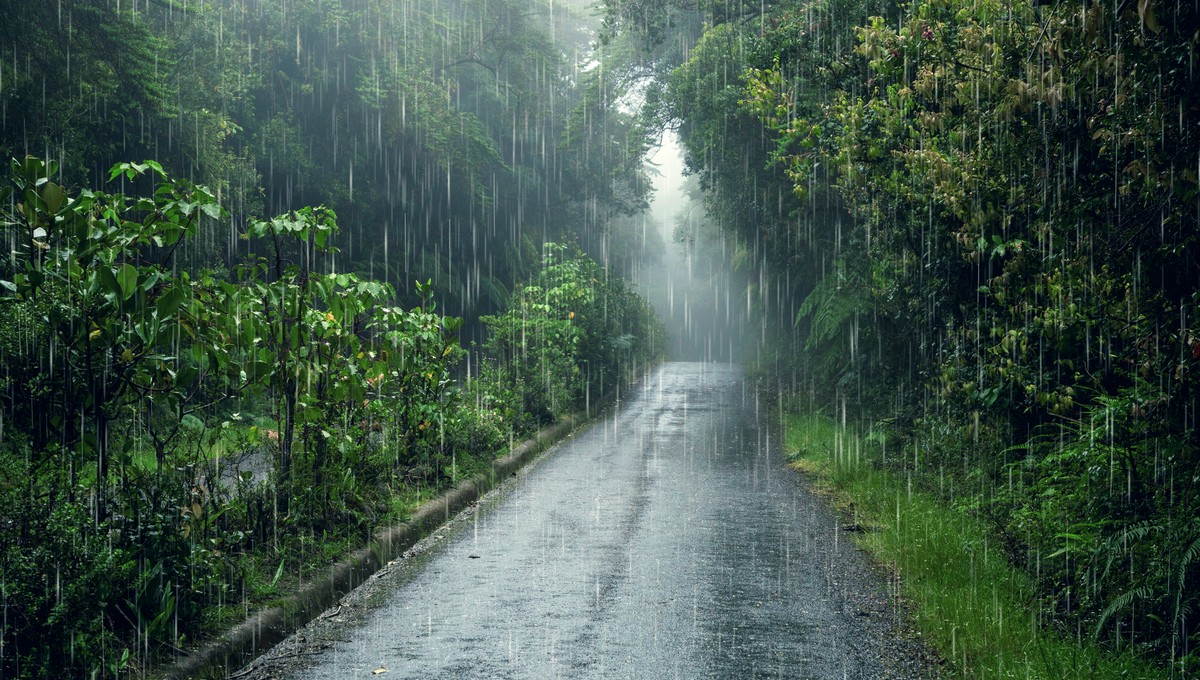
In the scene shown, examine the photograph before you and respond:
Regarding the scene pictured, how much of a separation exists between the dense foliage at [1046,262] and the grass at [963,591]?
21 cm

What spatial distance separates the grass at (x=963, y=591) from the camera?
482 cm

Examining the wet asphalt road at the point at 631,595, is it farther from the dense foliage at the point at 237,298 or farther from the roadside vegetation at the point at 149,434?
the dense foliage at the point at 237,298

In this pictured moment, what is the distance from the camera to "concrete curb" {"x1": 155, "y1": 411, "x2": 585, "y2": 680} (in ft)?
16.3

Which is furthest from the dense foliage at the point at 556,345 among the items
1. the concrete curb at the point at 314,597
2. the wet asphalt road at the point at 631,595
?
the concrete curb at the point at 314,597

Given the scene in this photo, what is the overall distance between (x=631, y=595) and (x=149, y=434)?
3.37 meters

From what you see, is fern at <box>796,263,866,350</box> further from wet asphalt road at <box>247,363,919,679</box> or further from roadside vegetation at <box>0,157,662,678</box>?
roadside vegetation at <box>0,157,662,678</box>

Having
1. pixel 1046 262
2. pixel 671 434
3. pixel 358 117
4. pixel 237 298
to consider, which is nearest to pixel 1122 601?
pixel 1046 262

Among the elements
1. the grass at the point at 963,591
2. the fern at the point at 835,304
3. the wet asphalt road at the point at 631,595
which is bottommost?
the wet asphalt road at the point at 631,595

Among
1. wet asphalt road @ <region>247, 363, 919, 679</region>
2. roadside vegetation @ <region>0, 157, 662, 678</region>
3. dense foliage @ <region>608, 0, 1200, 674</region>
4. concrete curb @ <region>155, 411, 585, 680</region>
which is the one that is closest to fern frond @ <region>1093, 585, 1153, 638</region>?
dense foliage @ <region>608, 0, 1200, 674</region>

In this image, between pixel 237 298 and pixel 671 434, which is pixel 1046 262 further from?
pixel 671 434

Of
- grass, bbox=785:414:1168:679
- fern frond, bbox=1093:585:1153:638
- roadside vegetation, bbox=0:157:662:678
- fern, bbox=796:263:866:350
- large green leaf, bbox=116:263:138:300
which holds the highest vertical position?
fern, bbox=796:263:866:350

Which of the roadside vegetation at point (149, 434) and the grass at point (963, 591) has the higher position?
the roadside vegetation at point (149, 434)

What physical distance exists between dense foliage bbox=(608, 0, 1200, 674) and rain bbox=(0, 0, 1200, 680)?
0.11 feet

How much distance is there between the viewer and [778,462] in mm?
13898
